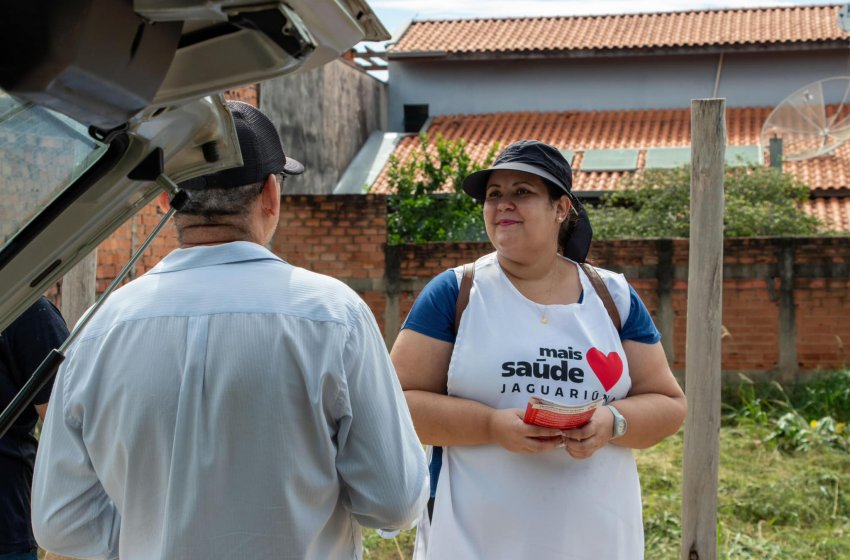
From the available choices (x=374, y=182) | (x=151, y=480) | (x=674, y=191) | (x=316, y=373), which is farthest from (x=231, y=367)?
(x=374, y=182)

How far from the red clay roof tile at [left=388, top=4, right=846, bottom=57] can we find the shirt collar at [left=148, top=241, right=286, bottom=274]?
20006 millimetres

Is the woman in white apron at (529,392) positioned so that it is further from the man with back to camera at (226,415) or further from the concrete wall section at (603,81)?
the concrete wall section at (603,81)

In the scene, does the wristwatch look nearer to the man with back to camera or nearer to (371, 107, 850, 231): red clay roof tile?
the man with back to camera

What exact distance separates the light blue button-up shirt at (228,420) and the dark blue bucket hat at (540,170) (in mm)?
1143

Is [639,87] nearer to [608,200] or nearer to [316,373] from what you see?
[608,200]

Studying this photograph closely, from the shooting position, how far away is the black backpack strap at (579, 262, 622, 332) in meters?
3.00

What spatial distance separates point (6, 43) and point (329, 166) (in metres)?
19.0

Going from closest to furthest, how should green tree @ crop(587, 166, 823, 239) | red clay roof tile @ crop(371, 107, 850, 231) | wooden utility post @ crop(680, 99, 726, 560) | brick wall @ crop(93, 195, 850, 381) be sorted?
1. wooden utility post @ crop(680, 99, 726, 560)
2. brick wall @ crop(93, 195, 850, 381)
3. green tree @ crop(587, 166, 823, 239)
4. red clay roof tile @ crop(371, 107, 850, 231)

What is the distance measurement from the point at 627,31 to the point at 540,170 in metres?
20.5

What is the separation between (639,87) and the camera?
855 inches

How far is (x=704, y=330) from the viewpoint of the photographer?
4137 mm

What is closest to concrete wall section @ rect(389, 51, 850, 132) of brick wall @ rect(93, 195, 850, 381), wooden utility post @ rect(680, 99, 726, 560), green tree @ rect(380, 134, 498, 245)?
green tree @ rect(380, 134, 498, 245)

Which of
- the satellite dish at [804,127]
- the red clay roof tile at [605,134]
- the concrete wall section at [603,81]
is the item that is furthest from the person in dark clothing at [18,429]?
the concrete wall section at [603,81]

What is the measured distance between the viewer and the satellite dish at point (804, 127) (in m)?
14.6
